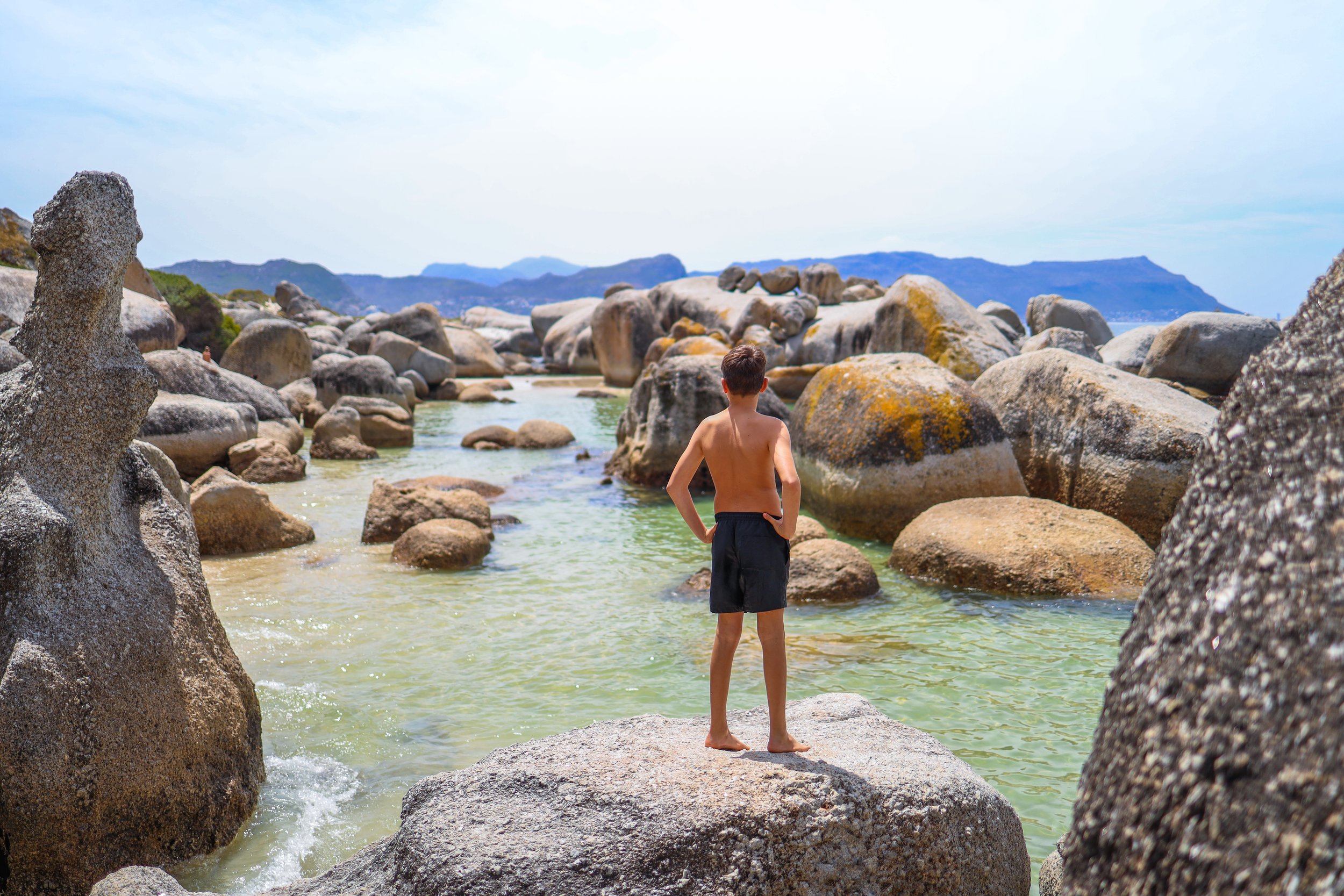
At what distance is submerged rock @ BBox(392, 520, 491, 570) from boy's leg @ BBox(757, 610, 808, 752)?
6694 mm

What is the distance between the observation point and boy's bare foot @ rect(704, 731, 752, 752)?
11.2ft

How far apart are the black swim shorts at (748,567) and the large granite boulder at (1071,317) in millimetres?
28897

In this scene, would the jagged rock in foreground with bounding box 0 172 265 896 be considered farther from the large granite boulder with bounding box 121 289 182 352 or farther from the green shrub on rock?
the green shrub on rock

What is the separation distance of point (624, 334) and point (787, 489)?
3091cm

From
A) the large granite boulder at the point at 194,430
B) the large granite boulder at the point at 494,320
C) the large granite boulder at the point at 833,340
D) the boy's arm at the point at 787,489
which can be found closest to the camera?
the boy's arm at the point at 787,489

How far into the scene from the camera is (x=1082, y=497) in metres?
9.95

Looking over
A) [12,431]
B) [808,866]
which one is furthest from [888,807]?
[12,431]

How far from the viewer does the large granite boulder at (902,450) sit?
10148 mm

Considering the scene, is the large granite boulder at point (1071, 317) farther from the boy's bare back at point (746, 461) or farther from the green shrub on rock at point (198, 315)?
the boy's bare back at point (746, 461)

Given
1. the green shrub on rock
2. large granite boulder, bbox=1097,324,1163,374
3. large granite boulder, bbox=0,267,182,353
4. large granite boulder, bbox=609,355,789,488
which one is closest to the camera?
large granite boulder, bbox=609,355,789,488

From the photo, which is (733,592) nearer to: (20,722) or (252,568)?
(20,722)

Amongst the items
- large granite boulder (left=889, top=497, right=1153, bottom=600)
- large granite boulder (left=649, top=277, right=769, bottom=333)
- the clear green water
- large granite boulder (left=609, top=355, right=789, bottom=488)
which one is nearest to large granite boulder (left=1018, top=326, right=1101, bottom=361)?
large granite boulder (left=609, top=355, right=789, bottom=488)

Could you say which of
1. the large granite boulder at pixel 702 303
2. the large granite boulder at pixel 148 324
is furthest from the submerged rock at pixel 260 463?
the large granite boulder at pixel 702 303

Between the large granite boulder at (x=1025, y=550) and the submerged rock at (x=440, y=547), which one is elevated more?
the large granite boulder at (x=1025, y=550)
